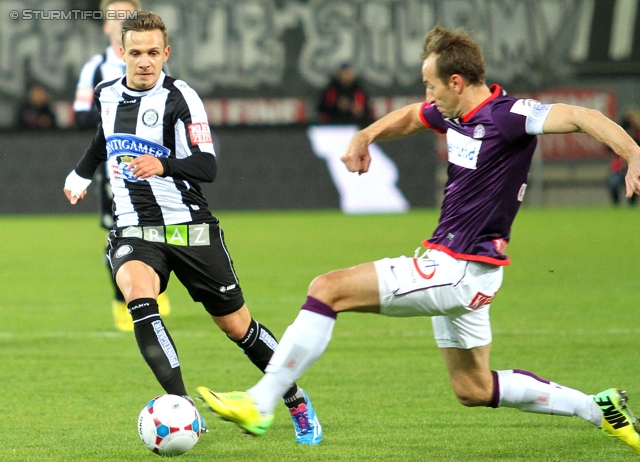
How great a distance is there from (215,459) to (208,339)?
3490 mm

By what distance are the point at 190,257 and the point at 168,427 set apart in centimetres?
90

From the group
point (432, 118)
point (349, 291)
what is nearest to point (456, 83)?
point (432, 118)

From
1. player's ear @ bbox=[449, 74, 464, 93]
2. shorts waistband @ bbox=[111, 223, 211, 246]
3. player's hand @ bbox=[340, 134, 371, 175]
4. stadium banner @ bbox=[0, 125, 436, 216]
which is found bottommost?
stadium banner @ bbox=[0, 125, 436, 216]

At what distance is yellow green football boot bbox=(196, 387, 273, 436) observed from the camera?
14.0 ft

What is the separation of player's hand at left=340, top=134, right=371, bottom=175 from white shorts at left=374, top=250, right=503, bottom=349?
19.9 inches

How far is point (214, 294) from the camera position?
517 centimetres

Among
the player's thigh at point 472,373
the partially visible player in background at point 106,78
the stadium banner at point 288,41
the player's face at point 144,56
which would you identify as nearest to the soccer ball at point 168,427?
the player's thigh at point 472,373

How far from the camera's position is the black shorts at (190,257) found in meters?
5.14

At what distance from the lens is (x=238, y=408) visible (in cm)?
429

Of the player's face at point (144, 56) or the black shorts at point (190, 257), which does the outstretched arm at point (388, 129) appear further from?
the player's face at point (144, 56)

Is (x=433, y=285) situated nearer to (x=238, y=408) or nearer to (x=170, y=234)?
(x=238, y=408)

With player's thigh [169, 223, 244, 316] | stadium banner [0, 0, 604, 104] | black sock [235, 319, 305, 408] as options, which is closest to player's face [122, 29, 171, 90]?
player's thigh [169, 223, 244, 316]

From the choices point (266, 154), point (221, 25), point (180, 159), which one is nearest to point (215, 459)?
point (180, 159)

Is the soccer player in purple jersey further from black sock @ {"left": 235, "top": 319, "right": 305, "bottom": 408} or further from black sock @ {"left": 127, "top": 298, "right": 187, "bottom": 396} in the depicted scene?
black sock @ {"left": 235, "top": 319, "right": 305, "bottom": 408}
